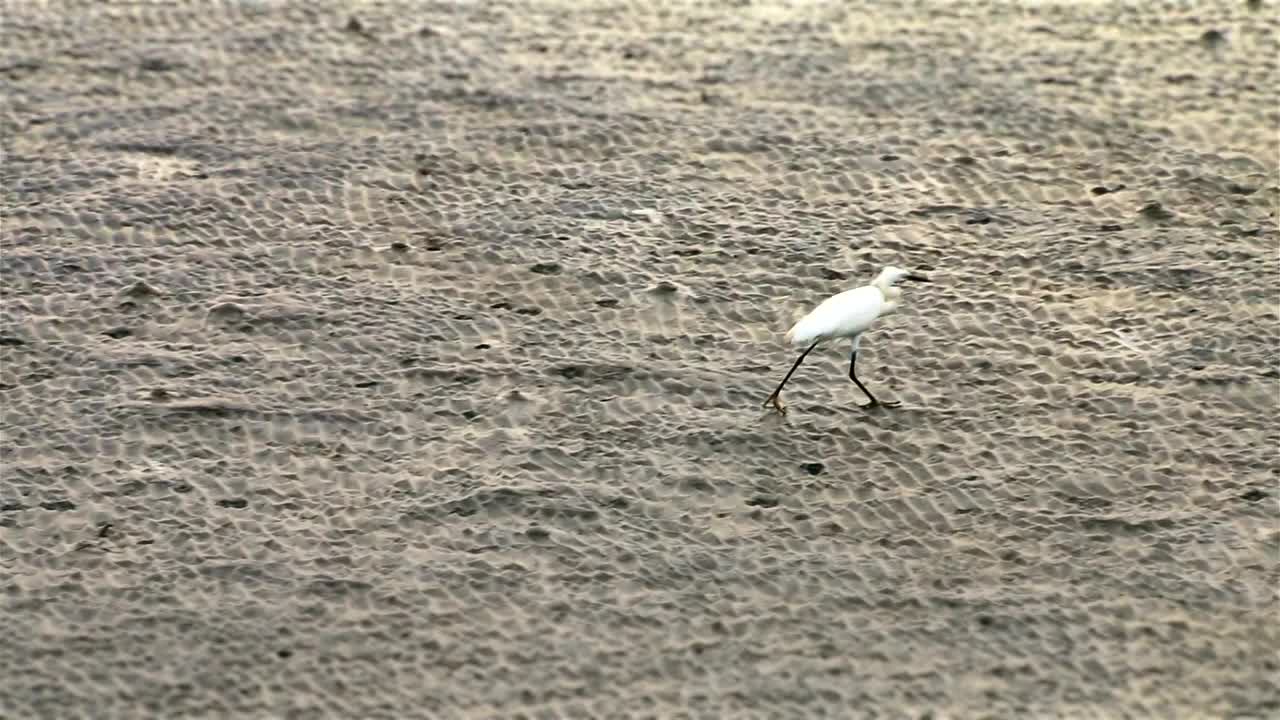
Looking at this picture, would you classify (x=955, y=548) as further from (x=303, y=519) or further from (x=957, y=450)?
(x=303, y=519)

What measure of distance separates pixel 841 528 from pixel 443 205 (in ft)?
5.99

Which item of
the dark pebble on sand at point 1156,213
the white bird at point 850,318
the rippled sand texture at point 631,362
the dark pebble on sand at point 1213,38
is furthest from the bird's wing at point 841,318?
the dark pebble on sand at point 1213,38

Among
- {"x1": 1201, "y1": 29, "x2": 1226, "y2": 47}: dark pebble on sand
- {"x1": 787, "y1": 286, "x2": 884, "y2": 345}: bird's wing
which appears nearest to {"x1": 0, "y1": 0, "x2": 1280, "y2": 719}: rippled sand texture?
{"x1": 1201, "y1": 29, "x2": 1226, "y2": 47}: dark pebble on sand

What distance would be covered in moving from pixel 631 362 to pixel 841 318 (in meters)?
0.57

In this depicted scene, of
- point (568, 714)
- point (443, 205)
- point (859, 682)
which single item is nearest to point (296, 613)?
point (568, 714)

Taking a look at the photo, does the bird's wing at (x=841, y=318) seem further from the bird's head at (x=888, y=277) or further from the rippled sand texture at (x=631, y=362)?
the rippled sand texture at (x=631, y=362)

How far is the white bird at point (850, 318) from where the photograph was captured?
14.0 feet

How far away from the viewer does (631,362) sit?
455 cm

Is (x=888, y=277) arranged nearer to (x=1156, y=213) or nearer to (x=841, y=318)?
(x=841, y=318)

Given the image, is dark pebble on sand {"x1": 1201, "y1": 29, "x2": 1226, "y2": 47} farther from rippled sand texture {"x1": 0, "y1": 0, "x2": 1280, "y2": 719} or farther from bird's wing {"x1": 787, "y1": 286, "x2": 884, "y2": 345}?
bird's wing {"x1": 787, "y1": 286, "x2": 884, "y2": 345}

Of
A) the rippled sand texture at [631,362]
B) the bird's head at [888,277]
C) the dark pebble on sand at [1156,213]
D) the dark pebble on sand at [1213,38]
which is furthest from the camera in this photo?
the dark pebble on sand at [1213,38]

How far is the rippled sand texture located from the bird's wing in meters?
0.22

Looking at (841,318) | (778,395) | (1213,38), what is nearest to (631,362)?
(778,395)

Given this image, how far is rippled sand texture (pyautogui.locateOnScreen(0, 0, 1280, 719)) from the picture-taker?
11.9ft
